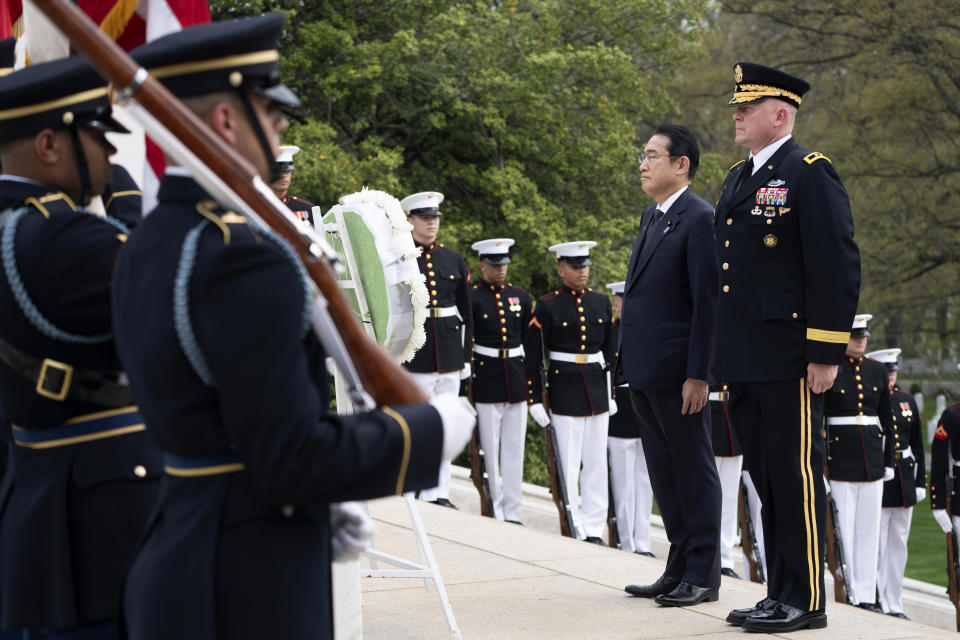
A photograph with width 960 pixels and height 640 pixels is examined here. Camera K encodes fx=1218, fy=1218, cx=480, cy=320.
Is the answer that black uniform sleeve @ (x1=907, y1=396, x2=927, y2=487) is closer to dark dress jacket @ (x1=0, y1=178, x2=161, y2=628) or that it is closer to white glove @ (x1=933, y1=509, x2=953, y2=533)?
white glove @ (x1=933, y1=509, x2=953, y2=533)

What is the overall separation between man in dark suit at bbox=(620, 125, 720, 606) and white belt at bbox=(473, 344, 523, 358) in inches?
218

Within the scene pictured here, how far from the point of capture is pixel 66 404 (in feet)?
8.55

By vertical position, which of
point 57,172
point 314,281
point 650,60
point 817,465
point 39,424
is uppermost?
point 650,60

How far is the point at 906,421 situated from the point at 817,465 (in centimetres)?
705

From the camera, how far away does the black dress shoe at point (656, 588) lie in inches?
207

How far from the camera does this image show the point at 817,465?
4.64m

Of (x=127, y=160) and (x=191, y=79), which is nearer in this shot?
(x=191, y=79)

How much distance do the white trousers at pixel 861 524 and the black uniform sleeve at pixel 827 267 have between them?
5825 mm

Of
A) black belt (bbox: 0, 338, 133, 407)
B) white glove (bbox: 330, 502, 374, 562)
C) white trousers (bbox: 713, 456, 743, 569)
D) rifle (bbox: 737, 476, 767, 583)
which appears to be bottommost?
rifle (bbox: 737, 476, 767, 583)

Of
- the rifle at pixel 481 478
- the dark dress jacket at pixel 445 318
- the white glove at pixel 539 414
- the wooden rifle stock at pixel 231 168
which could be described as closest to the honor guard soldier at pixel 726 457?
the white glove at pixel 539 414

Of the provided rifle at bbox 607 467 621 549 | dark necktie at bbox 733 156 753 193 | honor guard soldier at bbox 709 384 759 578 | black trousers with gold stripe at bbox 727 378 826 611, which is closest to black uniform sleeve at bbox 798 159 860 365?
black trousers with gold stripe at bbox 727 378 826 611

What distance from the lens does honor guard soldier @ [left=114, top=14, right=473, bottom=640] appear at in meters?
1.85

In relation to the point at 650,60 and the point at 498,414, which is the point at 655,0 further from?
the point at 498,414

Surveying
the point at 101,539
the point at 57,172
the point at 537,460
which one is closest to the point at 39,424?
the point at 101,539
